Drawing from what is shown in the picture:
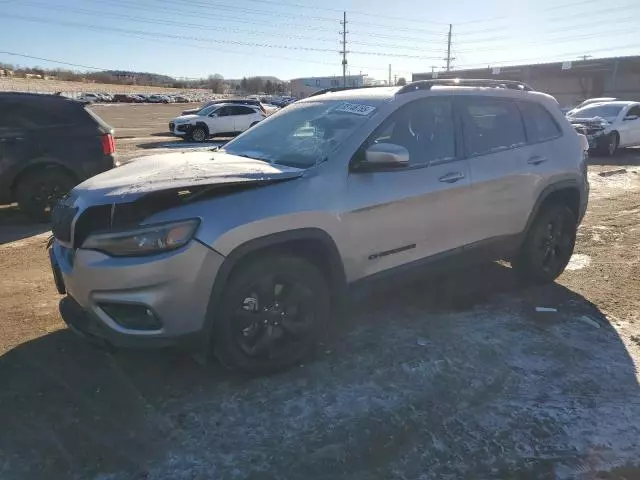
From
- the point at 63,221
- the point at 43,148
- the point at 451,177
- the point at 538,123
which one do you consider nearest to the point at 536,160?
the point at 538,123

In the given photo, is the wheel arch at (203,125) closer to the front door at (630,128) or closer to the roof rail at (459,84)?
the front door at (630,128)

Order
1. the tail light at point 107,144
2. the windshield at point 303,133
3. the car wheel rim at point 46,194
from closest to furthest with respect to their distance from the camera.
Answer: the windshield at point 303,133 → the car wheel rim at point 46,194 → the tail light at point 107,144

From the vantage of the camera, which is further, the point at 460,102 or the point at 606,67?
the point at 606,67

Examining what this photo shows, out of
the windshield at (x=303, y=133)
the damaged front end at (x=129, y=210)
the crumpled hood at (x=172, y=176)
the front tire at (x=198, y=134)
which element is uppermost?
the windshield at (x=303, y=133)

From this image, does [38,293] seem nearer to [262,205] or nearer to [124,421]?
[124,421]

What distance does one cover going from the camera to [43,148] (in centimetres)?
778

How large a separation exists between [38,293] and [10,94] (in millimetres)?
4187

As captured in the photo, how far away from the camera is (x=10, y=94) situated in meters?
7.84

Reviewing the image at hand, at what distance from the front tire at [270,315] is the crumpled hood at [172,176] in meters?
0.53

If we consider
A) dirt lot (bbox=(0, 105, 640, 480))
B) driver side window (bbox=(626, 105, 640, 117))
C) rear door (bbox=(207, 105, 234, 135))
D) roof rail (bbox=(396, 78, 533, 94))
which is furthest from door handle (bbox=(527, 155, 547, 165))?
rear door (bbox=(207, 105, 234, 135))

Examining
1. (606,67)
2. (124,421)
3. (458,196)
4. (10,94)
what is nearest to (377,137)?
(458,196)

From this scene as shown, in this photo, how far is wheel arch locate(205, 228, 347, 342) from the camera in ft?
10.4

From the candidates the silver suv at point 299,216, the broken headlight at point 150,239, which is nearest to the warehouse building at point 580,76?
the silver suv at point 299,216

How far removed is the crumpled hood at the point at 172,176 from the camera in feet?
10.3
